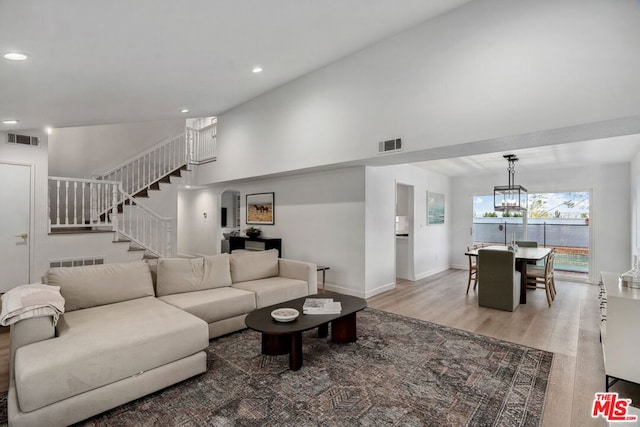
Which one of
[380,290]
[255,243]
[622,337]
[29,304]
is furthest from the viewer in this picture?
[255,243]

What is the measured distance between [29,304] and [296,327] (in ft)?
6.53

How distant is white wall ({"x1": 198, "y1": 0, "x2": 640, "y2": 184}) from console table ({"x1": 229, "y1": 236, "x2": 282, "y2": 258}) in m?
1.97

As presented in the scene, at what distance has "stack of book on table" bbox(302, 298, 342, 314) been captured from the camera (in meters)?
3.11

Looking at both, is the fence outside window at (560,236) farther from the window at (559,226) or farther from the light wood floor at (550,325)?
the light wood floor at (550,325)

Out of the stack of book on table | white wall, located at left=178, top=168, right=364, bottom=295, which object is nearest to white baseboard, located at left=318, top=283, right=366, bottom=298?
white wall, located at left=178, top=168, right=364, bottom=295

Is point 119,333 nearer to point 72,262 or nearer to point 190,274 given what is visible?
point 190,274

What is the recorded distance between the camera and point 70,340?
225cm

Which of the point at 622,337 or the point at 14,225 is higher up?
the point at 14,225

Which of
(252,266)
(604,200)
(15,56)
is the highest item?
(15,56)

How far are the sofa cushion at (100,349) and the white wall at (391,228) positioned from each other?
3287 millimetres

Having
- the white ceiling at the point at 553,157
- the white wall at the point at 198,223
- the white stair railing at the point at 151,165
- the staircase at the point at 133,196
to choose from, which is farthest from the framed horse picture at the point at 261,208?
the white ceiling at the point at 553,157

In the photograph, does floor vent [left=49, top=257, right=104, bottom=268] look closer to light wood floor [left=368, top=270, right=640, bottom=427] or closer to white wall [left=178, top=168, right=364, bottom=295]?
white wall [left=178, top=168, right=364, bottom=295]

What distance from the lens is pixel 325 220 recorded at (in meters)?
5.72

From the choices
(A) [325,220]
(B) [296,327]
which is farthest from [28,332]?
(A) [325,220]
